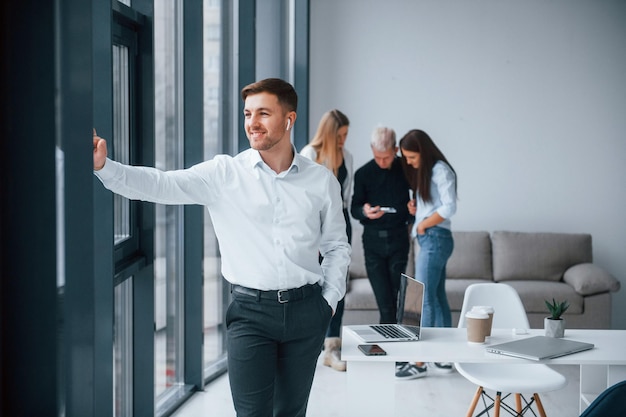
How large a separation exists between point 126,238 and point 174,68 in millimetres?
1280

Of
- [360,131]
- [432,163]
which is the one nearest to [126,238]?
[432,163]

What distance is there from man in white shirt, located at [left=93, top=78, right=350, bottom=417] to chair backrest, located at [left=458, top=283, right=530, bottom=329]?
1.31 metres

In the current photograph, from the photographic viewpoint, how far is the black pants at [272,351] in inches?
101

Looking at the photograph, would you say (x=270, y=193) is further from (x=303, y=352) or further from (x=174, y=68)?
(x=174, y=68)

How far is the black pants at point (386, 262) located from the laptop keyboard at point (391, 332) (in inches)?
62.0

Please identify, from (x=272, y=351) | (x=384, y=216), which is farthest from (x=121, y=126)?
(x=384, y=216)

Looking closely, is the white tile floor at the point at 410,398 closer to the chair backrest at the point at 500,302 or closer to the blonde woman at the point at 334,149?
the blonde woman at the point at 334,149

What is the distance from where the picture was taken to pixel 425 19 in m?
6.84

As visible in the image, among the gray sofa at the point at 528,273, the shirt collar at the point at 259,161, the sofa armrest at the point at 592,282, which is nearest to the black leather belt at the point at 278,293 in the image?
the shirt collar at the point at 259,161

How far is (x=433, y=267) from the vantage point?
16.1 ft

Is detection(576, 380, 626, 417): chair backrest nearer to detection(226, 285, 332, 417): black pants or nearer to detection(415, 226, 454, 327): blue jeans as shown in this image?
detection(226, 285, 332, 417): black pants

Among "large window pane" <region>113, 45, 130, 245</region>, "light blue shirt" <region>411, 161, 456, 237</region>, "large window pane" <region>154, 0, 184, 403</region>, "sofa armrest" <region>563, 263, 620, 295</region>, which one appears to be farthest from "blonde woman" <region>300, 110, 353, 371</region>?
"sofa armrest" <region>563, 263, 620, 295</region>

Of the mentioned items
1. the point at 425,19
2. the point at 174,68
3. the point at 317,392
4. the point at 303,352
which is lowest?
the point at 317,392

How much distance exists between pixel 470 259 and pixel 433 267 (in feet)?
5.39
